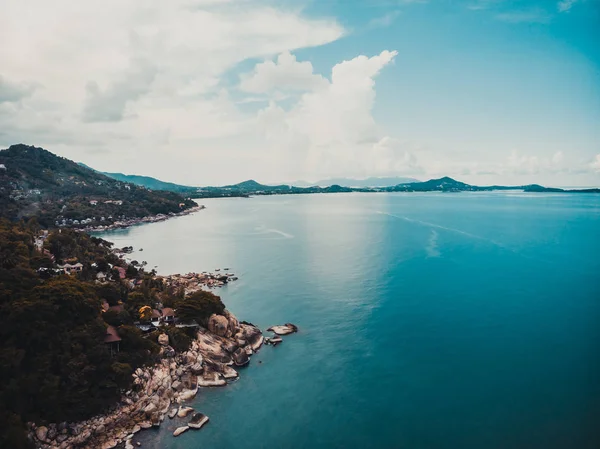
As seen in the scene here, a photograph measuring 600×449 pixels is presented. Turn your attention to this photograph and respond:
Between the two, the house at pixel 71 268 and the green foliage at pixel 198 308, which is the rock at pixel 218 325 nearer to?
the green foliage at pixel 198 308

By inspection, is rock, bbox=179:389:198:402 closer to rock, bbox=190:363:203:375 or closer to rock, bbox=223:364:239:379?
rock, bbox=190:363:203:375

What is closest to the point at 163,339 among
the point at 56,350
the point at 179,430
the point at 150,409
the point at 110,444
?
the point at 150,409

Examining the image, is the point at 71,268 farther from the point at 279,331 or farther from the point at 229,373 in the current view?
the point at 279,331

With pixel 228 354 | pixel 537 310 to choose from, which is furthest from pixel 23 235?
pixel 537 310

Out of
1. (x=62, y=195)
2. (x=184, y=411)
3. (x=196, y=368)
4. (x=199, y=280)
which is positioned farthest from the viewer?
(x=62, y=195)

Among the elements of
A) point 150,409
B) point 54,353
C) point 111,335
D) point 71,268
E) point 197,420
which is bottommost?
point 197,420

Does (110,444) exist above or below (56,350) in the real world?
below

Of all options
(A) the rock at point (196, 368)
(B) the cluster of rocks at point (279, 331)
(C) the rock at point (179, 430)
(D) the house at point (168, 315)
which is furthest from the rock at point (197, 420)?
(D) the house at point (168, 315)
